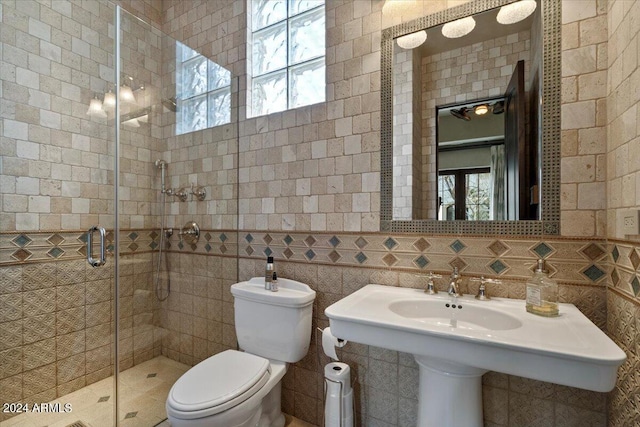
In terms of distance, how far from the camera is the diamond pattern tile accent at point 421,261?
140 cm

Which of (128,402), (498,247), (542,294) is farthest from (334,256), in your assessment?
(128,402)

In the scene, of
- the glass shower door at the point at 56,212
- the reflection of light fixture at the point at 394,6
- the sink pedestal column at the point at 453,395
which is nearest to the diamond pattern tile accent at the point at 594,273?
the sink pedestal column at the point at 453,395

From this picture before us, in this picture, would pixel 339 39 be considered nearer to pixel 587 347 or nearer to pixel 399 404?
pixel 587 347

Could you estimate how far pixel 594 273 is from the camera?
3.70ft

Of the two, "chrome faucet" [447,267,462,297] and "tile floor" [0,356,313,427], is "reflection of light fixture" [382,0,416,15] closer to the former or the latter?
"chrome faucet" [447,267,462,297]

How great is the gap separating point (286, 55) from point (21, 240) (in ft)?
6.28

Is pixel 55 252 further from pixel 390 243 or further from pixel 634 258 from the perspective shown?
pixel 634 258

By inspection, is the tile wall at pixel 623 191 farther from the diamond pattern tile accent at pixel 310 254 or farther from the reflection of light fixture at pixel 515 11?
the diamond pattern tile accent at pixel 310 254

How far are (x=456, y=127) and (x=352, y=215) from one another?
2.15 feet

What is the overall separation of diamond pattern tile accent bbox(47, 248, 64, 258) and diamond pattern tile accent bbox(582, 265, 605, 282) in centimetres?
270

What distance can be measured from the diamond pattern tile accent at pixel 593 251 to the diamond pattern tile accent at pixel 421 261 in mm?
581

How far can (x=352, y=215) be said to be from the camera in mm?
1574

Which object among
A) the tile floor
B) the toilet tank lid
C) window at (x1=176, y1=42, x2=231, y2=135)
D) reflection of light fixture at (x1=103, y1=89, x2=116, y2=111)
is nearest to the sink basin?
the toilet tank lid

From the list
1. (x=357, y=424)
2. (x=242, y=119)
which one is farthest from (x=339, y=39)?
(x=357, y=424)
